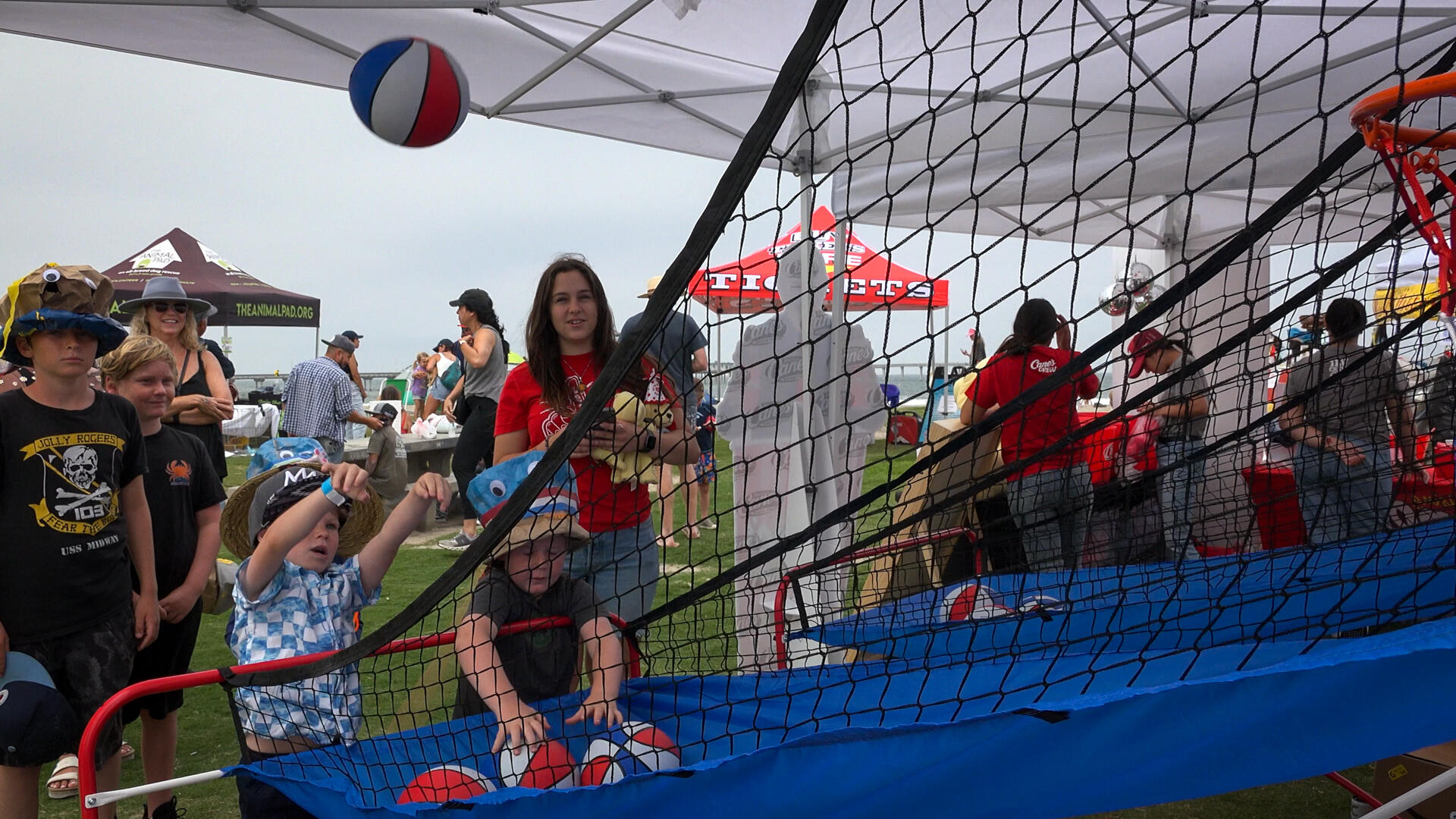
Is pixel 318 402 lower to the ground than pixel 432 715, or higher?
higher

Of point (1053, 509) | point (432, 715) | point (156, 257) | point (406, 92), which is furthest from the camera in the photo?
point (156, 257)

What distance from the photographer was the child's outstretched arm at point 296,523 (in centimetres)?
213

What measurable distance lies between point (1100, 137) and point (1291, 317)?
73.2 inches

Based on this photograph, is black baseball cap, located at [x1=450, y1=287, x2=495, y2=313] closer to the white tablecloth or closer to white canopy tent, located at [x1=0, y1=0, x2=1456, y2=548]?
white canopy tent, located at [x1=0, y1=0, x2=1456, y2=548]

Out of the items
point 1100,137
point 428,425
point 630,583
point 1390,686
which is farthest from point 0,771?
point 428,425

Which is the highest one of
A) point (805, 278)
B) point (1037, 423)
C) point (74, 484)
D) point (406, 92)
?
point (406, 92)

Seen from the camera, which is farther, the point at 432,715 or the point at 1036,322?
the point at 1036,322

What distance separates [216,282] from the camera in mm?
13469

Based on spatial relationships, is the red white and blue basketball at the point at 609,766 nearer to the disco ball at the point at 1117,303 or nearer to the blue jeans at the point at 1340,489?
the disco ball at the point at 1117,303

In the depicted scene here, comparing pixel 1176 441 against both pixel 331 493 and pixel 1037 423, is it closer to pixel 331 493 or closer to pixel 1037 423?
pixel 1037 423

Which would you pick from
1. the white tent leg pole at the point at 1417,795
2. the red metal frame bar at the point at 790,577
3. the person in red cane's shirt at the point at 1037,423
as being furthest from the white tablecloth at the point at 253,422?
the white tent leg pole at the point at 1417,795

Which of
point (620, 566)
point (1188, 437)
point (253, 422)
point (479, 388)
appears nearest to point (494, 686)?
point (620, 566)

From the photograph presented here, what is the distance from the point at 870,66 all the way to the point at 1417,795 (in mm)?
4154

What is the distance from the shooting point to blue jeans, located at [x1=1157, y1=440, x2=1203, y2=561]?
12.3 ft
